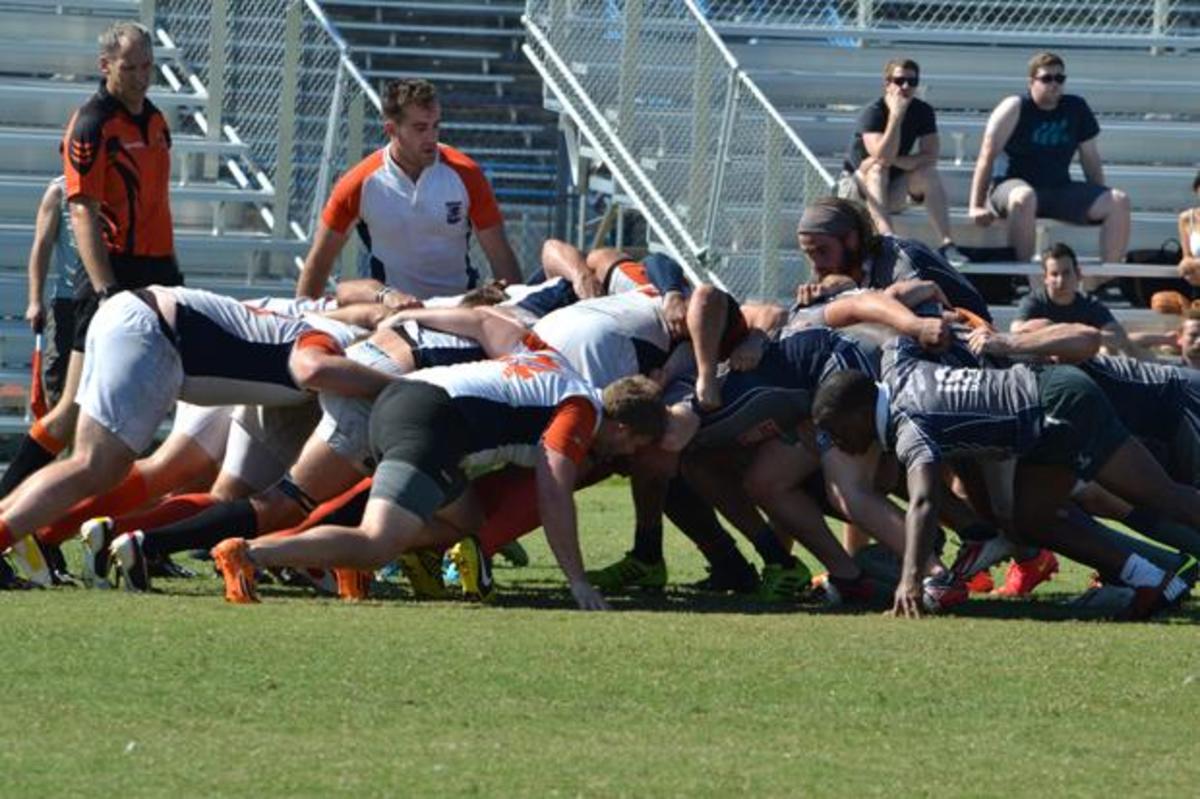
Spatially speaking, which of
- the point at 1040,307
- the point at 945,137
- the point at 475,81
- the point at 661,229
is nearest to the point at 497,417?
the point at 1040,307

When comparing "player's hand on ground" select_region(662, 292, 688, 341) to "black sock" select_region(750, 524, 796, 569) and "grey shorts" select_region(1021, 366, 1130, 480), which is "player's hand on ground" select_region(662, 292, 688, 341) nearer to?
"black sock" select_region(750, 524, 796, 569)

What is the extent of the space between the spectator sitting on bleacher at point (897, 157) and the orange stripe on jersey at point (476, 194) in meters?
4.43

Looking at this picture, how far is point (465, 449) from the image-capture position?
33.8 ft

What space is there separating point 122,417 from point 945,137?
10.3 metres

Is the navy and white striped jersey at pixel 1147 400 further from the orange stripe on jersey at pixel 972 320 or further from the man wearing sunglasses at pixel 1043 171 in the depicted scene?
the man wearing sunglasses at pixel 1043 171

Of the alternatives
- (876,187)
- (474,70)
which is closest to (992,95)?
(876,187)

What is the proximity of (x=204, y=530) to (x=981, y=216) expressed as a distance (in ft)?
26.2

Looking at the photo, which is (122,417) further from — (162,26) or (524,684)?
(162,26)

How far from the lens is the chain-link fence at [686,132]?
1712cm

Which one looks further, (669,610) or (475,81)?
(475,81)

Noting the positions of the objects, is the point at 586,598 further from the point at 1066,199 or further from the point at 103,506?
the point at 1066,199

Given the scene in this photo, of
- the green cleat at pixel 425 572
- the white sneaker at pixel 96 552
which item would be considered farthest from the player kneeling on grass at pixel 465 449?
the white sneaker at pixel 96 552

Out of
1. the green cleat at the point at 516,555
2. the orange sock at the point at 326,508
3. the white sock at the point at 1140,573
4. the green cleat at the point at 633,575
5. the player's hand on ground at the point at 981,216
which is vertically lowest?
the green cleat at the point at 516,555

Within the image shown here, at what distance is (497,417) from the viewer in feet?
34.0
